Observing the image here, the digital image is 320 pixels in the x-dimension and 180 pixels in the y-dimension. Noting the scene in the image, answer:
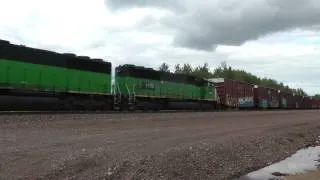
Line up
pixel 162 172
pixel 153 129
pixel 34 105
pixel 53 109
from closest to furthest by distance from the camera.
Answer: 1. pixel 162 172
2. pixel 153 129
3. pixel 34 105
4. pixel 53 109

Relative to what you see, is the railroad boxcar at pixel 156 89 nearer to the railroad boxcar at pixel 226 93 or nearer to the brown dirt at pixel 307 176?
the railroad boxcar at pixel 226 93

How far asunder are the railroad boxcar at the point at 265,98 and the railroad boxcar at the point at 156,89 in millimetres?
15525

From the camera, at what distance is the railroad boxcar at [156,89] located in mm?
36750

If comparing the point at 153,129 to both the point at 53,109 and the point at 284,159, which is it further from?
the point at 53,109

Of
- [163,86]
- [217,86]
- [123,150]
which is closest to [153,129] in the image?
[123,150]

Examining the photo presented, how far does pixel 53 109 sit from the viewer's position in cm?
2878

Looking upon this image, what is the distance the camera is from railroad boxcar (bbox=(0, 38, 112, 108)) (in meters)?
26.9

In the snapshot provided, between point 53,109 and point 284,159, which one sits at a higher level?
point 53,109

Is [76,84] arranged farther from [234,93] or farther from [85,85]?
[234,93]

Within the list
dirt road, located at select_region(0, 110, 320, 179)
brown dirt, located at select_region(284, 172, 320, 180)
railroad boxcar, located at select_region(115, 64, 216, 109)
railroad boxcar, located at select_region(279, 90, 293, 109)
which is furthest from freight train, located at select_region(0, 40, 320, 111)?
railroad boxcar, located at select_region(279, 90, 293, 109)

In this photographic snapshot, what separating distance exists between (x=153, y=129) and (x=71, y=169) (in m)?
9.10

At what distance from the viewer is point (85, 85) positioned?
106 ft

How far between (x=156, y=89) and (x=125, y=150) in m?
26.9

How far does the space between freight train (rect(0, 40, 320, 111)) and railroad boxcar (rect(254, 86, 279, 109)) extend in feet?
45.0
